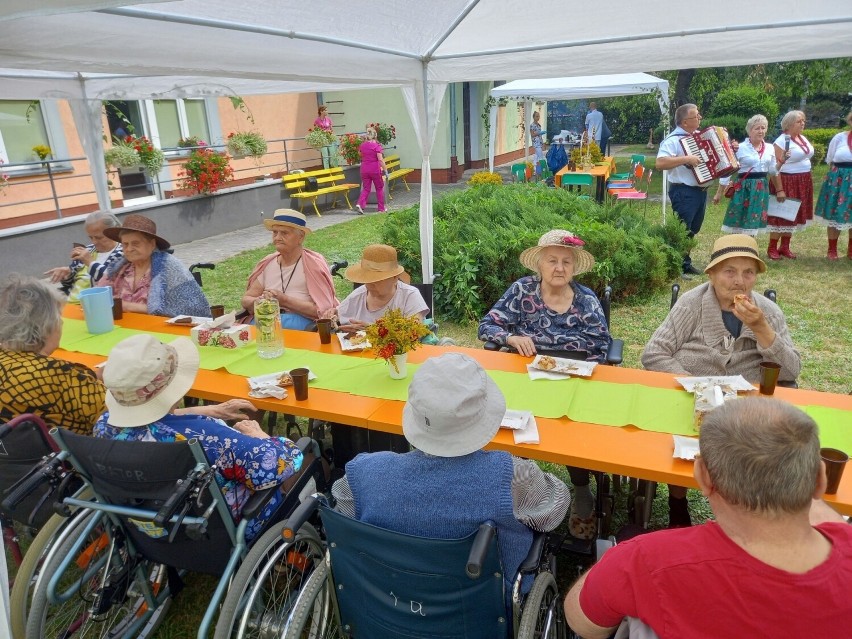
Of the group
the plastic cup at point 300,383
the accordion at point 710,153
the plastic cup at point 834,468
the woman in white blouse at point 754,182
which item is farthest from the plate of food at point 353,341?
the woman in white blouse at point 754,182

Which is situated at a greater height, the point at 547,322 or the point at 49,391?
the point at 49,391

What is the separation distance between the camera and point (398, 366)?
108 inches

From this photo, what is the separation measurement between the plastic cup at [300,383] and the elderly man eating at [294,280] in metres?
1.57

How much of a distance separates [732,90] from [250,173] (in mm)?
15903

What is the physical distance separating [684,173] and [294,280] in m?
4.93

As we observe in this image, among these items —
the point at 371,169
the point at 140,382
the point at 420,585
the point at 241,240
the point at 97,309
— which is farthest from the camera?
the point at 371,169

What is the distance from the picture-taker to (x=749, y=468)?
116 cm

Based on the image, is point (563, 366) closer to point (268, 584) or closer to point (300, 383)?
point (300, 383)

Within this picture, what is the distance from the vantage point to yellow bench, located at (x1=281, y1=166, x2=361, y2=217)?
1185 cm

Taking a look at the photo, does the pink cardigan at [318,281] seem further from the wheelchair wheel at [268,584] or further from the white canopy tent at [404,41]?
the wheelchair wheel at [268,584]

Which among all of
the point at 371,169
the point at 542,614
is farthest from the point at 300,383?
the point at 371,169

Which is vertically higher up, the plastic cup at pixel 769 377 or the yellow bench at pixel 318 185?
the plastic cup at pixel 769 377

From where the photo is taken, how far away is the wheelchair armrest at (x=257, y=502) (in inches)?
78.7

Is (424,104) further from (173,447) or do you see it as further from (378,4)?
(173,447)
